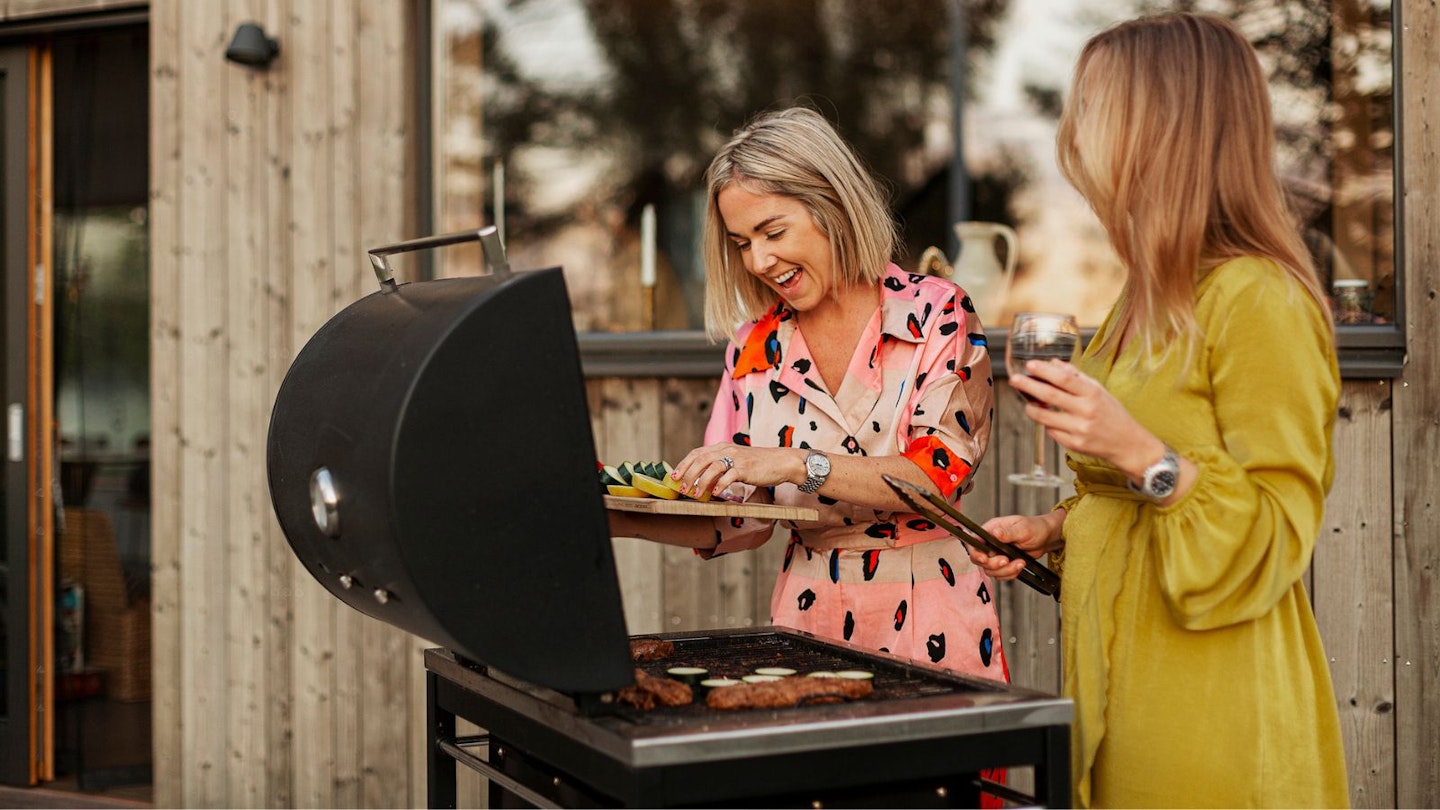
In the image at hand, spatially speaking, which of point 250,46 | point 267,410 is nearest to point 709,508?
point 267,410

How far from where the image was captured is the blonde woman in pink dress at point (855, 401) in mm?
2143

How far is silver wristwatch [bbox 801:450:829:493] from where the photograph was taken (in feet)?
6.56

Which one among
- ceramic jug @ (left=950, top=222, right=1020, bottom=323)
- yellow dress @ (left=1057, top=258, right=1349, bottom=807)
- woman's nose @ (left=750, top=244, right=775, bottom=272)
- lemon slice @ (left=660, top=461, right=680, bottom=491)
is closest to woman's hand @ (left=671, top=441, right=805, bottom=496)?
lemon slice @ (left=660, top=461, right=680, bottom=491)

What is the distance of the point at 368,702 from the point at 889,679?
8.64 ft

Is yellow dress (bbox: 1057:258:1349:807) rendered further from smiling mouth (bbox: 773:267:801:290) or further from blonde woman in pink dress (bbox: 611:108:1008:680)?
smiling mouth (bbox: 773:267:801:290)

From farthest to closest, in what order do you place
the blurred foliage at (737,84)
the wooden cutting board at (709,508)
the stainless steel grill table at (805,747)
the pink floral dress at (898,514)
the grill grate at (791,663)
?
the blurred foliage at (737,84) < the pink floral dress at (898,514) < the wooden cutting board at (709,508) < the grill grate at (791,663) < the stainless steel grill table at (805,747)

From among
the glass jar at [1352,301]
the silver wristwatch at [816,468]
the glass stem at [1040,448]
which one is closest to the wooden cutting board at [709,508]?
the silver wristwatch at [816,468]

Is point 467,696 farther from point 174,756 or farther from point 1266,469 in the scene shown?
point 174,756

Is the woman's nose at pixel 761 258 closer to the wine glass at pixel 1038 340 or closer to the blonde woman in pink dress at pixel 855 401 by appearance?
the blonde woman in pink dress at pixel 855 401

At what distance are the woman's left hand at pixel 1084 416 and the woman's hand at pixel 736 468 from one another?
0.58m

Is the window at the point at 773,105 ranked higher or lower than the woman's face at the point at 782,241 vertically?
higher

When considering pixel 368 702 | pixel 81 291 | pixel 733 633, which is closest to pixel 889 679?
pixel 733 633

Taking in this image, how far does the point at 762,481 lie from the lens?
1.98 m

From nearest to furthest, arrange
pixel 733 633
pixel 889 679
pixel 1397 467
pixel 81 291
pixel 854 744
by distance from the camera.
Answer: pixel 854 744
pixel 889 679
pixel 733 633
pixel 1397 467
pixel 81 291
